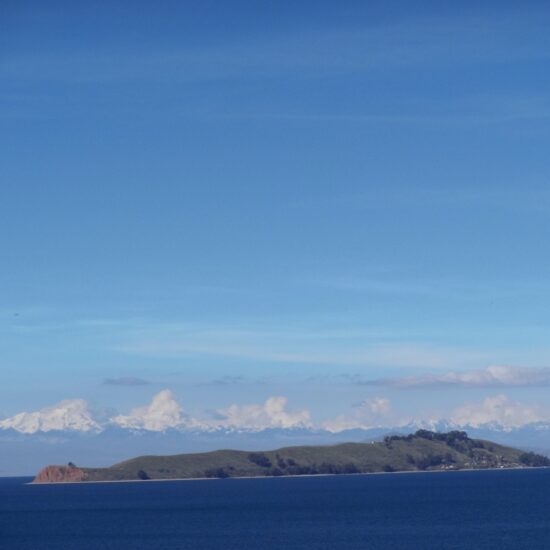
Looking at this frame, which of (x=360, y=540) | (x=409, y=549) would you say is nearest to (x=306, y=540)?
(x=360, y=540)

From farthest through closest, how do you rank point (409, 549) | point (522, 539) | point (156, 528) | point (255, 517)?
point (255, 517) < point (156, 528) < point (522, 539) < point (409, 549)

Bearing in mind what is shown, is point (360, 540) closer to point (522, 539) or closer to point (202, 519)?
point (522, 539)

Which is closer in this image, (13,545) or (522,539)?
(522,539)

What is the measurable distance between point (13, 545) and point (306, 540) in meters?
37.5

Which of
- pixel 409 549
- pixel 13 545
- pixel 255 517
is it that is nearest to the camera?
pixel 409 549

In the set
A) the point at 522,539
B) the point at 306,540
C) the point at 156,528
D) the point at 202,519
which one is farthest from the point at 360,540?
the point at 202,519

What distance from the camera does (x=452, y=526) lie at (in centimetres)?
15238

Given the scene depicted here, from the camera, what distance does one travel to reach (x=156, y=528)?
536 feet

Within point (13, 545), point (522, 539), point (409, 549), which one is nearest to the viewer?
point (409, 549)

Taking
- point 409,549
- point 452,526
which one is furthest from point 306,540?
point 452,526

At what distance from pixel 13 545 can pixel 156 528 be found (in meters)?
24.8

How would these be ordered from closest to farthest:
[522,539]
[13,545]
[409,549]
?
1. [409,549]
2. [522,539]
3. [13,545]

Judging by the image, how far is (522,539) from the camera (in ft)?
432

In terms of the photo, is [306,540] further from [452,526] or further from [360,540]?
[452,526]
